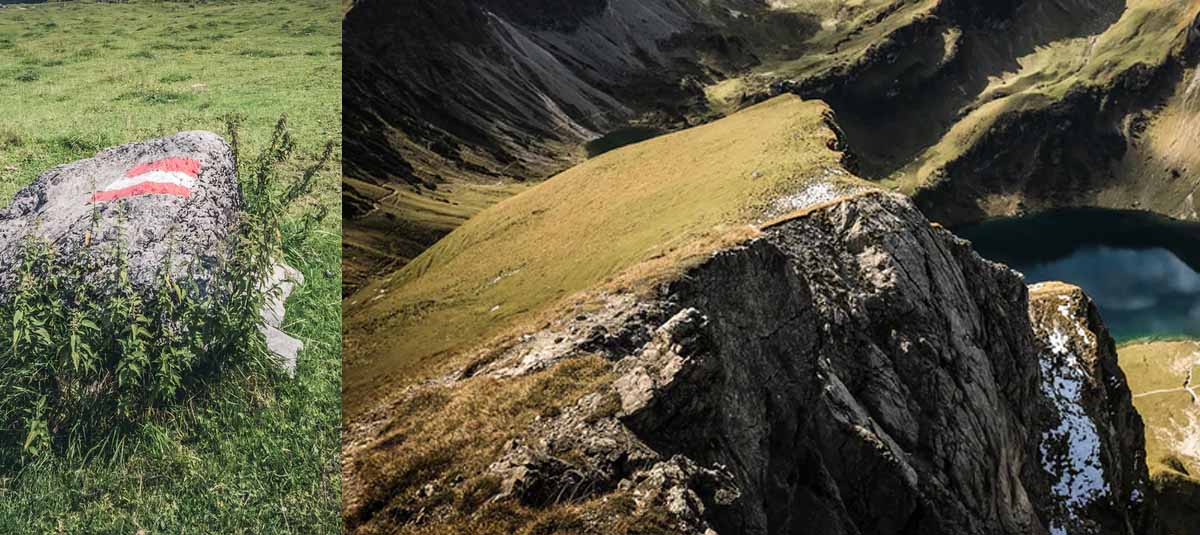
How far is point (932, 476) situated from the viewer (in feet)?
117

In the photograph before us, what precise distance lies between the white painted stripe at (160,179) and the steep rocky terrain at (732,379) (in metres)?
8.13

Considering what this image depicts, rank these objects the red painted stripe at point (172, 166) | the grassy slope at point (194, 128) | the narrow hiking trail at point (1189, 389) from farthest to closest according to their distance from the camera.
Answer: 1. the narrow hiking trail at point (1189, 389)
2. the red painted stripe at point (172, 166)
3. the grassy slope at point (194, 128)

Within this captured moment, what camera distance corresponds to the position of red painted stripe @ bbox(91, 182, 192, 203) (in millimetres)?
12250

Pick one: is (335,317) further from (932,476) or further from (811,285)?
(932,476)

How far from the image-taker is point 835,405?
3222cm

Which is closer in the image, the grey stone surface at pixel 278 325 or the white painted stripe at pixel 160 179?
the grey stone surface at pixel 278 325

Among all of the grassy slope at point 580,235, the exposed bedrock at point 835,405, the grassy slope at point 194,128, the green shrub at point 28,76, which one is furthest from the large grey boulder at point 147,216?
the grassy slope at point 580,235

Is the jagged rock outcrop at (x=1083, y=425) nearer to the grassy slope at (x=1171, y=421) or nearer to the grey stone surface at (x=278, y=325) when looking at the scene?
the grassy slope at (x=1171, y=421)

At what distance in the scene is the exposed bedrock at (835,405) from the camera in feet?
61.5

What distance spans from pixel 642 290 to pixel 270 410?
60.0 ft

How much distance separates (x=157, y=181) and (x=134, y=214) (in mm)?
1186

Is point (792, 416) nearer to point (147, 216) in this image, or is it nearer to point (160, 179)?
point (160, 179)

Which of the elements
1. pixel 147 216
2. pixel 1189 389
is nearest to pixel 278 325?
pixel 147 216

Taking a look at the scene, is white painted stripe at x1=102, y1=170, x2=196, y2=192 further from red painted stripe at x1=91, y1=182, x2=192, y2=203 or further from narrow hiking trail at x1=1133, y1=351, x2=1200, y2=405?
narrow hiking trail at x1=1133, y1=351, x2=1200, y2=405
